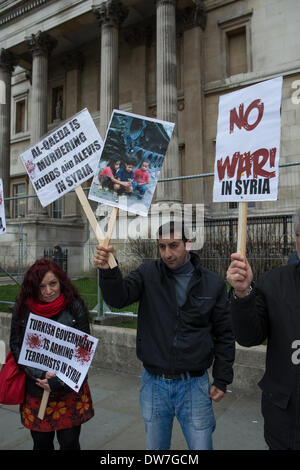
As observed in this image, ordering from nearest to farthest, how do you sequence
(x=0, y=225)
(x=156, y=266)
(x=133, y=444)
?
(x=156, y=266), (x=133, y=444), (x=0, y=225)

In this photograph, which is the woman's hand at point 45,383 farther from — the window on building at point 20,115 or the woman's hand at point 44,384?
the window on building at point 20,115

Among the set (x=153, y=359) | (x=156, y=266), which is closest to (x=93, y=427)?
(x=153, y=359)

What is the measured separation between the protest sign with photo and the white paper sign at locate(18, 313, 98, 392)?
1058mm

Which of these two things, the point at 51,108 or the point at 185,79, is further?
the point at 51,108

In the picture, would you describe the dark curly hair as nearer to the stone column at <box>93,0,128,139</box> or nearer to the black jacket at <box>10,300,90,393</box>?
the black jacket at <box>10,300,90,393</box>

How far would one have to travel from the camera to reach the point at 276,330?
1947 mm

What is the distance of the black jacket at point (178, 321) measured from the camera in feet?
8.04

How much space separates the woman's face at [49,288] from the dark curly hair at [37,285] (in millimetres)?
29

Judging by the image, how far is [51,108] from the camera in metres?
24.9

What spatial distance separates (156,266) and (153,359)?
67 cm

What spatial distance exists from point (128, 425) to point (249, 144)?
3173mm

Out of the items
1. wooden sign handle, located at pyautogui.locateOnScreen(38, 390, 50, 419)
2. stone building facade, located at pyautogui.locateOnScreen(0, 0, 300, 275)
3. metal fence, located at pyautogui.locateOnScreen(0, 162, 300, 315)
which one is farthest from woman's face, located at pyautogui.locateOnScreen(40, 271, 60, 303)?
stone building facade, located at pyautogui.locateOnScreen(0, 0, 300, 275)

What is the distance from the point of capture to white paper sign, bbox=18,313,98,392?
2783mm
